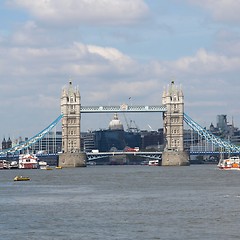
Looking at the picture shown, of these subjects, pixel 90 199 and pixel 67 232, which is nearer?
pixel 67 232

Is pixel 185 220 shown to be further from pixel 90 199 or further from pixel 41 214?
pixel 90 199

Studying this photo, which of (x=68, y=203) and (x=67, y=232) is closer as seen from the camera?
(x=67, y=232)

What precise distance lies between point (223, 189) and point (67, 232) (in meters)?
37.3

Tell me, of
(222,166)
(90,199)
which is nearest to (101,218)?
(90,199)

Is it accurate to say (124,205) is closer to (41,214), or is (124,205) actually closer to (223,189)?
(41,214)

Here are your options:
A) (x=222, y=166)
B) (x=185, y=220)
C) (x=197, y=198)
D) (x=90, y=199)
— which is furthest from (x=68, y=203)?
(x=222, y=166)

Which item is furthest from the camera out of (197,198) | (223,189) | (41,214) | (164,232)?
(223,189)

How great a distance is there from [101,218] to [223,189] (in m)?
30.3

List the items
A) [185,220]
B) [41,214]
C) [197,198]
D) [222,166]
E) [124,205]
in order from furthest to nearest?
[222,166] < [197,198] < [124,205] < [41,214] < [185,220]

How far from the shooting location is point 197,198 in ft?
253

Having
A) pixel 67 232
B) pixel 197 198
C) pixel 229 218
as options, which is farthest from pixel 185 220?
pixel 197 198

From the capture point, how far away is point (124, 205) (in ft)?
232

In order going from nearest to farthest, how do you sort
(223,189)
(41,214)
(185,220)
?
(185,220) < (41,214) < (223,189)

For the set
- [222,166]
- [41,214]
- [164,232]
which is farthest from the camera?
[222,166]
